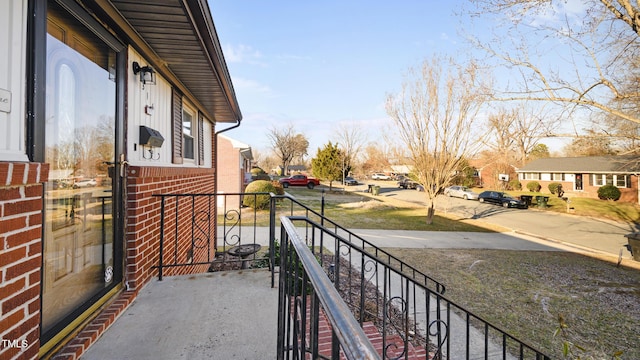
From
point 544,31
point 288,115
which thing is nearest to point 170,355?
point 544,31

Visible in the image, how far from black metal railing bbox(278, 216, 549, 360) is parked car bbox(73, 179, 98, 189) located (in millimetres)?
1517

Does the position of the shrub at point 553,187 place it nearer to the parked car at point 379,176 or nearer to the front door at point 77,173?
the parked car at point 379,176

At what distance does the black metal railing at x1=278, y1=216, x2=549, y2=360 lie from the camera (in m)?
1.17

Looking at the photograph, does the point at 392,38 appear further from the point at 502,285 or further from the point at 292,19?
the point at 502,285

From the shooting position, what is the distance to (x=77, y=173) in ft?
6.82

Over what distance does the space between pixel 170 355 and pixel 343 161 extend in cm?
2541

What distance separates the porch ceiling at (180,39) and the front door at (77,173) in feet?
1.18

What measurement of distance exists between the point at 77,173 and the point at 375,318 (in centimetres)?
374

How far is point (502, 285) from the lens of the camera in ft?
20.1

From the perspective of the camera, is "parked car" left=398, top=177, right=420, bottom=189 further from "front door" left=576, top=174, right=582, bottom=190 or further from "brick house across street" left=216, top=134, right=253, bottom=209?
"brick house across street" left=216, top=134, right=253, bottom=209

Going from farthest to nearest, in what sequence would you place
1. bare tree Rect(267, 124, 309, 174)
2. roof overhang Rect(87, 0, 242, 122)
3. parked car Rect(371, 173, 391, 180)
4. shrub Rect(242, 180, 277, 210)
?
parked car Rect(371, 173, 391, 180) < bare tree Rect(267, 124, 309, 174) < shrub Rect(242, 180, 277, 210) < roof overhang Rect(87, 0, 242, 122)

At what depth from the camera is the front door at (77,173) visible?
1797 millimetres

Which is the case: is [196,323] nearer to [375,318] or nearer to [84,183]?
[84,183]

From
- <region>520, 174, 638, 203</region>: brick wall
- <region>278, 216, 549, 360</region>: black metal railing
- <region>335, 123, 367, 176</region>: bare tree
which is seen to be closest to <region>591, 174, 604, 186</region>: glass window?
<region>520, 174, 638, 203</region>: brick wall
